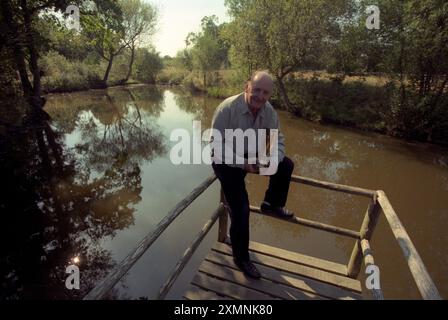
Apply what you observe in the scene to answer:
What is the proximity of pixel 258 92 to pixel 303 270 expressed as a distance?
81.4 inches

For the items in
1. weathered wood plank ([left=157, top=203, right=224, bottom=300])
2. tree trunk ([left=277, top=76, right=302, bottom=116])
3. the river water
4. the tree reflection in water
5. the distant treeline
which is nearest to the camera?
weathered wood plank ([left=157, top=203, right=224, bottom=300])

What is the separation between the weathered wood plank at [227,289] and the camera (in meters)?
2.75

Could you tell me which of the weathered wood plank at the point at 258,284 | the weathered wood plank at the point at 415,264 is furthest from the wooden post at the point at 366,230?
the weathered wood plank at the point at 258,284

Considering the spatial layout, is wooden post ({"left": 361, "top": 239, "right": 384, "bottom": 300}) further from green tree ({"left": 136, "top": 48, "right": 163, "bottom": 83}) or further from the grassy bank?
green tree ({"left": 136, "top": 48, "right": 163, "bottom": 83})

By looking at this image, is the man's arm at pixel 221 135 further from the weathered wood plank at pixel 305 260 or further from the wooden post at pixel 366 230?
the wooden post at pixel 366 230

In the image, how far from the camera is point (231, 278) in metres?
2.97

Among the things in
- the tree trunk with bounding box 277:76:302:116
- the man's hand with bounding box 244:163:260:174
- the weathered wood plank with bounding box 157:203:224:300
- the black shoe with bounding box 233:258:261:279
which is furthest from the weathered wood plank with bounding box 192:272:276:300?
the tree trunk with bounding box 277:76:302:116

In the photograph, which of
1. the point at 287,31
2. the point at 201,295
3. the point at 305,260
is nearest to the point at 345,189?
the point at 305,260

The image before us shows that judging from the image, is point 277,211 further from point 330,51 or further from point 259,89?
point 330,51

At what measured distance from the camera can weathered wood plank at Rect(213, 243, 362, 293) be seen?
2.98 m

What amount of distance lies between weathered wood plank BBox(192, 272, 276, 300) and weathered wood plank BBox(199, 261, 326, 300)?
0.04 metres

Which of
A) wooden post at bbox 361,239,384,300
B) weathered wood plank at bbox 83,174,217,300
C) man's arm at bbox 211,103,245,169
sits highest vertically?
man's arm at bbox 211,103,245,169

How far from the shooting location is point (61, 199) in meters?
6.75
